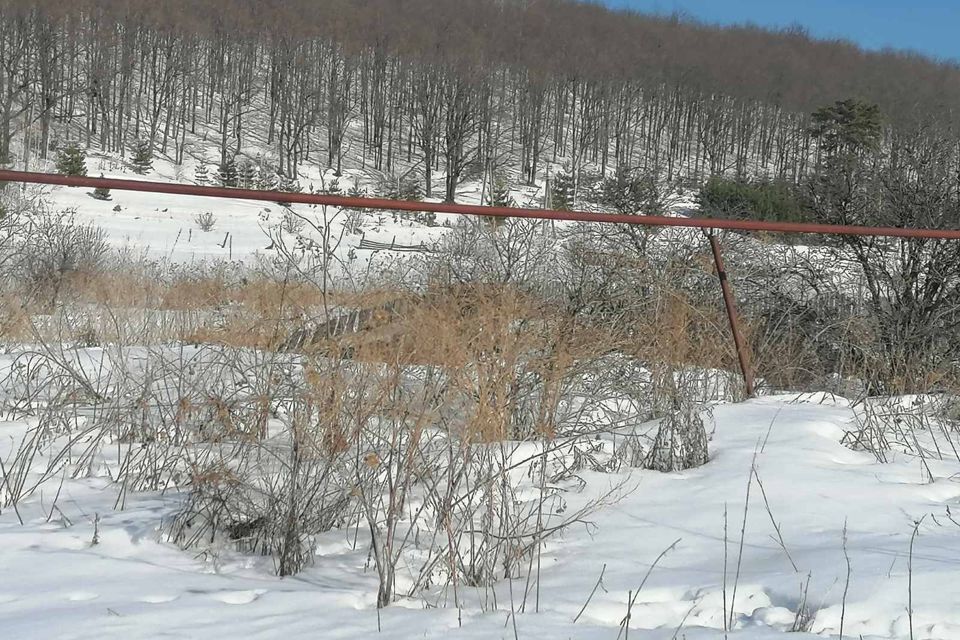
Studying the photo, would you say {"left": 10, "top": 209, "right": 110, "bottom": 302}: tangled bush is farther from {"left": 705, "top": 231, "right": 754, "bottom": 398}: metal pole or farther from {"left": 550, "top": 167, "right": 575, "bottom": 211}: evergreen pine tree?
{"left": 550, "top": 167, "right": 575, "bottom": 211}: evergreen pine tree

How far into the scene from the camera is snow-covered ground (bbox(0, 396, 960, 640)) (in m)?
1.88

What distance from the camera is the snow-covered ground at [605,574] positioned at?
1878 millimetres

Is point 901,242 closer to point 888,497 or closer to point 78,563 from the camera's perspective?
point 888,497

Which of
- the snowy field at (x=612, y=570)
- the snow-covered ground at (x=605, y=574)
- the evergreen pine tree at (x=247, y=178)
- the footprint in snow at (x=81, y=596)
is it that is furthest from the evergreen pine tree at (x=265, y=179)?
the footprint in snow at (x=81, y=596)

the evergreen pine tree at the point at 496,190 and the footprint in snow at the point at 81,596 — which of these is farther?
the evergreen pine tree at the point at 496,190

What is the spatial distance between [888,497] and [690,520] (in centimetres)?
70

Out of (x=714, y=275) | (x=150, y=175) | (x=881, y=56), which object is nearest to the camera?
(x=714, y=275)

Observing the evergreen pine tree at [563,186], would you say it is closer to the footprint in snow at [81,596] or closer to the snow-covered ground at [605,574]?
the snow-covered ground at [605,574]

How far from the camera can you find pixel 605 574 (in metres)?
2.23

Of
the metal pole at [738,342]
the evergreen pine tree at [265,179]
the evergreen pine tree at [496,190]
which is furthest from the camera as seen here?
the evergreen pine tree at [265,179]

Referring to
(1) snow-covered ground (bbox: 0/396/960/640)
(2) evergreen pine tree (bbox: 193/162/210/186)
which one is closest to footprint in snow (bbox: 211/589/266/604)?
(1) snow-covered ground (bbox: 0/396/960/640)

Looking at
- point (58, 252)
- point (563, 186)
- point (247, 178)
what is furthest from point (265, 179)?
point (58, 252)

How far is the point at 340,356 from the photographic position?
2.54 meters

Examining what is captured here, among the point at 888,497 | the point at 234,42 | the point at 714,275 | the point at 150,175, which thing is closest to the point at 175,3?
the point at 234,42
